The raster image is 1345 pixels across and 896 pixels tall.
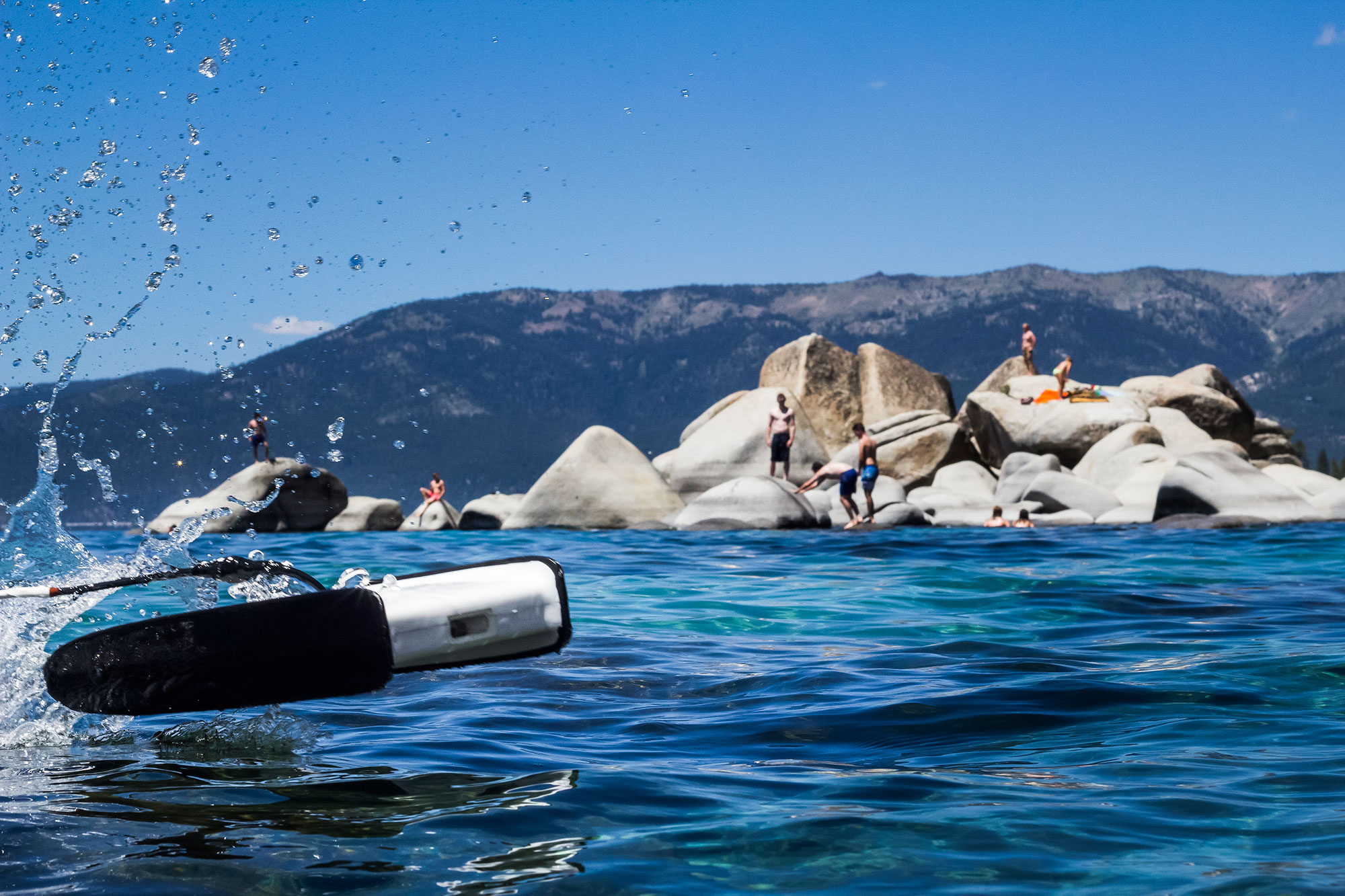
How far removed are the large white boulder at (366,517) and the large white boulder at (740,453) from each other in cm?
794

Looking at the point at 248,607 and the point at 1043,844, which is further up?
the point at 248,607

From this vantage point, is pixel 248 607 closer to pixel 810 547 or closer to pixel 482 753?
pixel 482 753

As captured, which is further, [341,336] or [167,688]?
[341,336]

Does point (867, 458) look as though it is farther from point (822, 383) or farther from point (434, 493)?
point (434, 493)

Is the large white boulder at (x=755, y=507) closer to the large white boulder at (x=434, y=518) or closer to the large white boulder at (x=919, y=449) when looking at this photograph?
the large white boulder at (x=919, y=449)

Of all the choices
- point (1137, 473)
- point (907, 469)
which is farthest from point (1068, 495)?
point (907, 469)

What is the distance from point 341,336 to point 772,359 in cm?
14855

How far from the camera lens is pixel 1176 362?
635 ft

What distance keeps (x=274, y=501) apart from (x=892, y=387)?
1461cm

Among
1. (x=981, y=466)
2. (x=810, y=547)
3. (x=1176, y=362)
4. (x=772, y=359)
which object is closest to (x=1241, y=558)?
(x=810, y=547)

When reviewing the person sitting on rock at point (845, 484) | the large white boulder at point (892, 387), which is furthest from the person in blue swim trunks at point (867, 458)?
the large white boulder at point (892, 387)

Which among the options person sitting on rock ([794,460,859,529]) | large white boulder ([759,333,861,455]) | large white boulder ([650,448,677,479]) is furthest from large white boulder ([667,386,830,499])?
person sitting on rock ([794,460,859,529])

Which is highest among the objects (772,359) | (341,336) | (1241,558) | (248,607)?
(341,336)

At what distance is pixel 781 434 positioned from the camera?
20.6 meters
